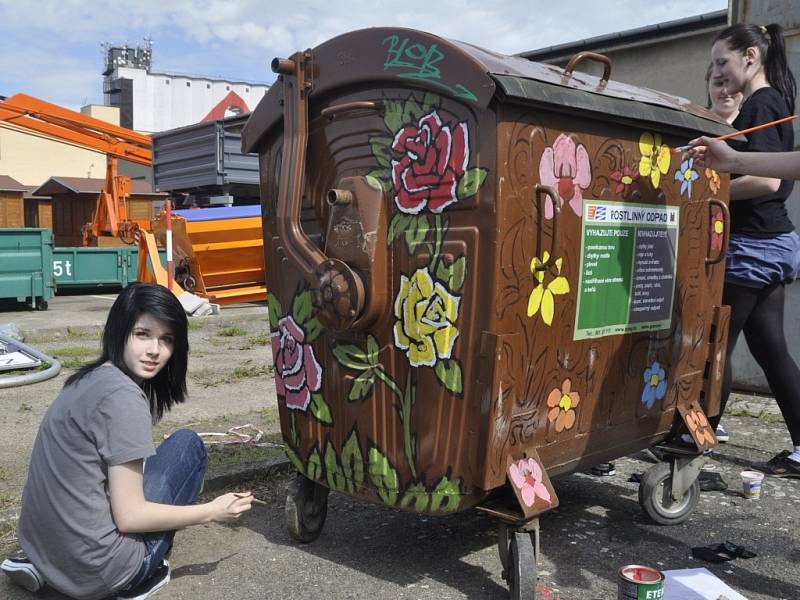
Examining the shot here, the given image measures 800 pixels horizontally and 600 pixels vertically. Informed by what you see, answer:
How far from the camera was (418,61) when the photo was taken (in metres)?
2.66

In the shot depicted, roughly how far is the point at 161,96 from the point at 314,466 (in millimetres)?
55778

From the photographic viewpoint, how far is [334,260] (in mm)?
2889

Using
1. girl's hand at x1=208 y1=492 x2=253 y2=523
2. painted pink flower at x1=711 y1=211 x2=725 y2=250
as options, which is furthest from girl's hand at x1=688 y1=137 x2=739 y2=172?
girl's hand at x1=208 y1=492 x2=253 y2=523

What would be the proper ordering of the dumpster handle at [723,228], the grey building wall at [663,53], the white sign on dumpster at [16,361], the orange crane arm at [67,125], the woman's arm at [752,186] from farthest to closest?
the orange crane arm at [67,125] < the grey building wall at [663,53] < the white sign on dumpster at [16,361] < the woman's arm at [752,186] < the dumpster handle at [723,228]

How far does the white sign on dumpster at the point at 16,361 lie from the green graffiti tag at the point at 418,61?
5155 mm

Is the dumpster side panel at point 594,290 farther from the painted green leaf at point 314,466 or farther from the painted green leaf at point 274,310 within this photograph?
the painted green leaf at point 274,310

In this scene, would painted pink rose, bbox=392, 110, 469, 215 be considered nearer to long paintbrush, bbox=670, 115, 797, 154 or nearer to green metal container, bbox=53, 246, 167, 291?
long paintbrush, bbox=670, 115, 797, 154

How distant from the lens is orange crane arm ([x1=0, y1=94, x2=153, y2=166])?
15.9 meters

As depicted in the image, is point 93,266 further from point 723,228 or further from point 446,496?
point 446,496

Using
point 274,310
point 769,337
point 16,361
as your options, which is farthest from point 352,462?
point 16,361

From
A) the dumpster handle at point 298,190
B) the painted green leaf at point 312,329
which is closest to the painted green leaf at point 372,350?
the dumpster handle at point 298,190

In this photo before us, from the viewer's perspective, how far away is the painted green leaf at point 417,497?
281 cm

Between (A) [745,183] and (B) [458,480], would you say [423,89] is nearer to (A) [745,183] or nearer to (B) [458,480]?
(B) [458,480]

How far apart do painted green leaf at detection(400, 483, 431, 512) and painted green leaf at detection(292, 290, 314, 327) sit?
2.51ft
